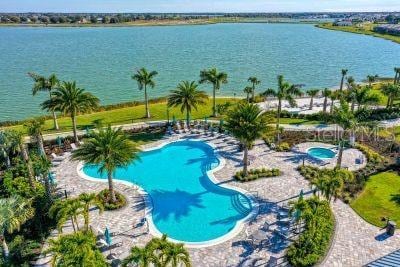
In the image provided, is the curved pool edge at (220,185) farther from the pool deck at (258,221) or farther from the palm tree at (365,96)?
the palm tree at (365,96)

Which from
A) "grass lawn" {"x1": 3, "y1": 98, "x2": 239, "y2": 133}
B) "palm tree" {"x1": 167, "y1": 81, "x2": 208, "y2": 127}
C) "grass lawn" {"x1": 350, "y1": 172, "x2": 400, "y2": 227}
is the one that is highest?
"palm tree" {"x1": 167, "y1": 81, "x2": 208, "y2": 127}

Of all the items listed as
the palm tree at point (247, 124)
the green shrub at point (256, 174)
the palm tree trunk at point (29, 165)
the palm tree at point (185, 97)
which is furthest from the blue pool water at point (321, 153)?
the palm tree trunk at point (29, 165)

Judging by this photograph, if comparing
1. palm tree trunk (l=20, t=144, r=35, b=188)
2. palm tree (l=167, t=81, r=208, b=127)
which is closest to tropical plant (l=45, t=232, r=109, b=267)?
palm tree trunk (l=20, t=144, r=35, b=188)

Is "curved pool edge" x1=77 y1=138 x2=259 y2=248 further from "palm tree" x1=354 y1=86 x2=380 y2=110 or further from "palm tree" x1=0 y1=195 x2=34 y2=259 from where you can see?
"palm tree" x1=354 y1=86 x2=380 y2=110

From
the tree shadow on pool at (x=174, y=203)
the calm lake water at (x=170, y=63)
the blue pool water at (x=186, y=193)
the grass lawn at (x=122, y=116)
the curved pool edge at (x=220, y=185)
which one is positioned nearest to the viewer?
the curved pool edge at (x=220, y=185)

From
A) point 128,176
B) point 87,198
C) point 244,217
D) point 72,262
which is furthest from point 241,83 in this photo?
point 72,262

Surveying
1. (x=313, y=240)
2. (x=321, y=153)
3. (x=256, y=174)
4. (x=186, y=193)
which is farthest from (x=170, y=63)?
(x=313, y=240)

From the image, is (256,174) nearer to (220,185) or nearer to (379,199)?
(220,185)
